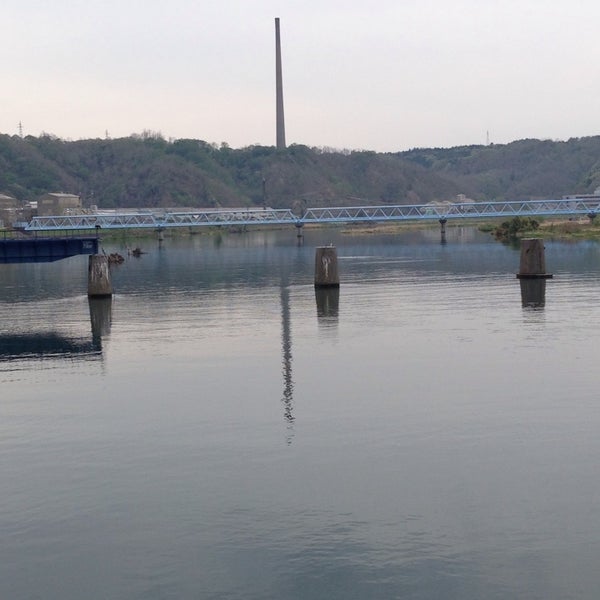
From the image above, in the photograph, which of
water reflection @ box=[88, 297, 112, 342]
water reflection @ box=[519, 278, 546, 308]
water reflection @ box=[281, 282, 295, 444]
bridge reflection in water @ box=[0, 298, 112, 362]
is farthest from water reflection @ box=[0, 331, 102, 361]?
water reflection @ box=[519, 278, 546, 308]

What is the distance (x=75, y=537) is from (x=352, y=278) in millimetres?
69584

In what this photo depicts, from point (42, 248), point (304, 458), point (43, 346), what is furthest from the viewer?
point (42, 248)

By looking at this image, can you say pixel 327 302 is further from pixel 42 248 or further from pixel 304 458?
pixel 304 458

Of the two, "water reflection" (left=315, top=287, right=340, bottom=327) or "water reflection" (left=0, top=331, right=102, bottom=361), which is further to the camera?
"water reflection" (left=315, top=287, right=340, bottom=327)

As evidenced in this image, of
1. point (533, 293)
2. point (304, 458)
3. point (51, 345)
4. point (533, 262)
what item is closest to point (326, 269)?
point (533, 293)

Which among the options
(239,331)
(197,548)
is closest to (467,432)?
(197,548)

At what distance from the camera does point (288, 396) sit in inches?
1407

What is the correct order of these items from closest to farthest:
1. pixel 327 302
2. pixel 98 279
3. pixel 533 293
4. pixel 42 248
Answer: pixel 327 302 < pixel 533 293 < pixel 42 248 < pixel 98 279

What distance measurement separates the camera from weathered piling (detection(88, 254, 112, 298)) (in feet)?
236

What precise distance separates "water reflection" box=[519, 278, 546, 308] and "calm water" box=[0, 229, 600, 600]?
5.33 metres

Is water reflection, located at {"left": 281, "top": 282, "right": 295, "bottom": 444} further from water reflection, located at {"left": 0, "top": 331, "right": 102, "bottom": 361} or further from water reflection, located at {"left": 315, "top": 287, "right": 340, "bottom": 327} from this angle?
water reflection, located at {"left": 0, "top": 331, "right": 102, "bottom": 361}

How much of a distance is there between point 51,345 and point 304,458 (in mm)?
26473

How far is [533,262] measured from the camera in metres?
79.2

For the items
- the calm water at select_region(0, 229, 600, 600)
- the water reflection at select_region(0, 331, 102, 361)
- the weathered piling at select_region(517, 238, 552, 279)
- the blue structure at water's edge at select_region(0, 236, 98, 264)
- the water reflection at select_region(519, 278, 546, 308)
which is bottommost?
the calm water at select_region(0, 229, 600, 600)
